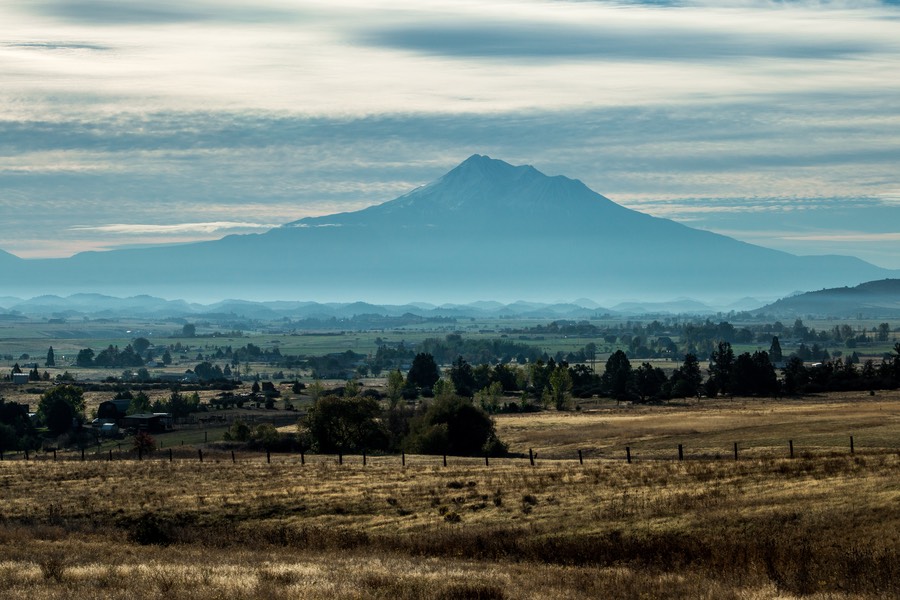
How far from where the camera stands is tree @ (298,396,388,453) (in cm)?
8719

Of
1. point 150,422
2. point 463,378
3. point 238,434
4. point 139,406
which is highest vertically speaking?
point 463,378

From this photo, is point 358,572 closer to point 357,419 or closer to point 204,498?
point 204,498

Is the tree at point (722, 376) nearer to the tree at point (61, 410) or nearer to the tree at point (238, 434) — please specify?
the tree at point (238, 434)

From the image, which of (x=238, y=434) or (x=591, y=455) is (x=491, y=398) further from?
(x=591, y=455)

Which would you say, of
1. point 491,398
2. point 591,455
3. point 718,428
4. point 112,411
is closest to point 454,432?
point 591,455

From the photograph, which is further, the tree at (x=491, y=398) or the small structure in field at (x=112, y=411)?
the tree at (x=491, y=398)

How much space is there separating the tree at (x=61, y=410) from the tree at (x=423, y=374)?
49.6 m

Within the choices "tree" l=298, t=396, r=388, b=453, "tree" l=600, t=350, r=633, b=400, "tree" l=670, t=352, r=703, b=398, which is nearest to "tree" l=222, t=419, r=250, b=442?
"tree" l=298, t=396, r=388, b=453

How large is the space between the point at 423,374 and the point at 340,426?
3359 inches

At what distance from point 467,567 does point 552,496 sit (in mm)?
11859

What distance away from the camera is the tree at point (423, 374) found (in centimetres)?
17050

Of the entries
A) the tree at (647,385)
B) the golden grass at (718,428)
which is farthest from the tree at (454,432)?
the tree at (647,385)

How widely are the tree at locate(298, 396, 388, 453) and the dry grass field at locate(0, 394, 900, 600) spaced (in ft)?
89.2

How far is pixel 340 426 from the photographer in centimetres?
8781
